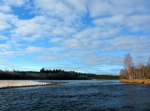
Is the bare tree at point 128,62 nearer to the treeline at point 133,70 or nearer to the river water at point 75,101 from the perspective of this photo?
the treeline at point 133,70

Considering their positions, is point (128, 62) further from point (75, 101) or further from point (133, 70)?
point (75, 101)

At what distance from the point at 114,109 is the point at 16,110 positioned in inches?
479

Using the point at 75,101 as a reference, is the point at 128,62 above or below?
above

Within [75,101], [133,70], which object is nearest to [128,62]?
[133,70]

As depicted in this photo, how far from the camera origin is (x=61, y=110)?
2336cm

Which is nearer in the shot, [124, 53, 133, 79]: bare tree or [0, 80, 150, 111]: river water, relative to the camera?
[0, 80, 150, 111]: river water

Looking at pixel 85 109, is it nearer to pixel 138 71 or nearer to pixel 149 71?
pixel 149 71

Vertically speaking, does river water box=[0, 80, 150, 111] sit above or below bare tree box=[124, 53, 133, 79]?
below

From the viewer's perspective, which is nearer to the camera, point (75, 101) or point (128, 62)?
point (75, 101)

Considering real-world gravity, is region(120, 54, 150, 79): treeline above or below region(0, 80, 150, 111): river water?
above

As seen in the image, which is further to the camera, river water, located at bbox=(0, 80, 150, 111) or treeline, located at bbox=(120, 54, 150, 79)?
treeline, located at bbox=(120, 54, 150, 79)

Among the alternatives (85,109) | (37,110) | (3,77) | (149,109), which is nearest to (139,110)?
(149,109)

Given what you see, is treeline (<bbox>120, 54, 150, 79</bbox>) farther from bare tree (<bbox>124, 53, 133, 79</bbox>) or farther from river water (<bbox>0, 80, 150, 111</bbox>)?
river water (<bbox>0, 80, 150, 111</bbox>)

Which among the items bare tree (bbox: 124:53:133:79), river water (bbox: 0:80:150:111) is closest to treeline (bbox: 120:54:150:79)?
bare tree (bbox: 124:53:133:79)
